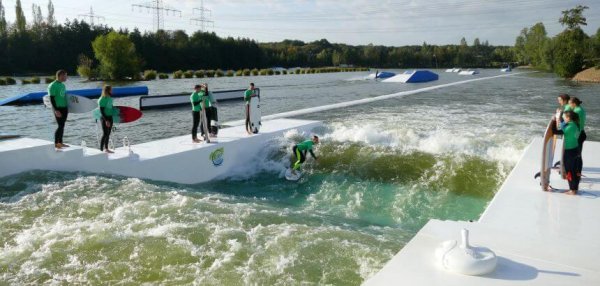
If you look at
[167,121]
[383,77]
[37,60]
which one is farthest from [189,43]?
[167,121]

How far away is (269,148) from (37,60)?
223 feet

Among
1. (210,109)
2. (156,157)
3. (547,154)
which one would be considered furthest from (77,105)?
(547,154)

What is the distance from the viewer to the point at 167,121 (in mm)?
20328

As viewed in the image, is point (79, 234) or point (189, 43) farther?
point (189, 43)

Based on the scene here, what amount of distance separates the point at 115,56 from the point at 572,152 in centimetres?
5632

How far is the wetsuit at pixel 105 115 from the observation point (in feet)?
31.1

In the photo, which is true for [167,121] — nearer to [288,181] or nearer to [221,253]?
[288,181]

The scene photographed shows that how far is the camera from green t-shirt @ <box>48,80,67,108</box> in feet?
28.3

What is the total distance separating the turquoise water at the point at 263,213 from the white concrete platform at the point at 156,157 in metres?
0.34

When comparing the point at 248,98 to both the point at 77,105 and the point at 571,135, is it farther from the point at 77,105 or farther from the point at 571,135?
the point at 571,135

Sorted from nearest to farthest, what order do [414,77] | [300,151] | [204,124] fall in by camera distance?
[300,151] → [204,124] → [414,77]

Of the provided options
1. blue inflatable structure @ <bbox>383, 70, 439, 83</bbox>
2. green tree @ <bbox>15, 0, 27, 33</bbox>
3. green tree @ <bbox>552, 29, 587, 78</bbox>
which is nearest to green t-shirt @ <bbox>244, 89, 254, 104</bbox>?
blue inflatable structure @ <bbox>383, 70, 439, 83</bbox>

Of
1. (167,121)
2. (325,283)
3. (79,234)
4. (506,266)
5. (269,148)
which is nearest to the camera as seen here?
(506,266)

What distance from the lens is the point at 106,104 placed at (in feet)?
31.3
